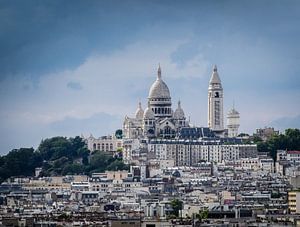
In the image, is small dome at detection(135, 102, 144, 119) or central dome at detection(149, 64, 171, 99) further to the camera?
central dome at detection(149, 64, 171, 99)

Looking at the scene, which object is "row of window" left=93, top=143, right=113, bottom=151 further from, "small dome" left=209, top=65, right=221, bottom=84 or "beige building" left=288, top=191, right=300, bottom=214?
"beige building" left=288, top=191, right=300, bottom=214

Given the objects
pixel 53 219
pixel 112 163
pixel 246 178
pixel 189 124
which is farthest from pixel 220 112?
pixel 53 219

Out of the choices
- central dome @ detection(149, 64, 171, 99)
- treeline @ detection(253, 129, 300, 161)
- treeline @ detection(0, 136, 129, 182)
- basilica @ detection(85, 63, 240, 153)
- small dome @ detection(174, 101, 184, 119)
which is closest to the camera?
treeline @ detection(0, 136, 129, 182)

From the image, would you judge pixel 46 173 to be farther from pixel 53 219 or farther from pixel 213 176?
pixel 53 219

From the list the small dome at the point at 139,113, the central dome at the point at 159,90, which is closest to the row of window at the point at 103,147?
the small dome at the point at 139,113

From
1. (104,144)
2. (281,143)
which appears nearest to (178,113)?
(104,144)

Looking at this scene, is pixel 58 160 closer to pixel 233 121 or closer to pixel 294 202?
pixel 233 121

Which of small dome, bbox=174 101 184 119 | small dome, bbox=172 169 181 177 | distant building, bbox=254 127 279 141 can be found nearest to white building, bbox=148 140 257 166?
distant building, bbox=254 127 279 141
